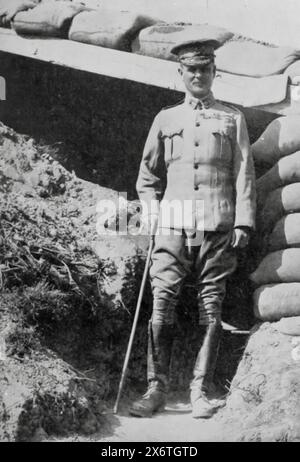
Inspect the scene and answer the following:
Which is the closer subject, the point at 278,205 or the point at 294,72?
the point at 278,205

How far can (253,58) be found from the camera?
559 centimetres

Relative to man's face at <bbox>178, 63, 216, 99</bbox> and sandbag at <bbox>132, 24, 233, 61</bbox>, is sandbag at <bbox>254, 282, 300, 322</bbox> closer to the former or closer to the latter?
man's face at <bbox>178, 63, 216, 99</bbox>

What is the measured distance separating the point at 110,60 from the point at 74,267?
183 centimetres

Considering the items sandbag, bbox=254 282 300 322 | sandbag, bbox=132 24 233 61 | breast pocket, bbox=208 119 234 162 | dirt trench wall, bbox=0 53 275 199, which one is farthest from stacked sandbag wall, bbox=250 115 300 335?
dirt trench wall, bbox=0 53 275 199

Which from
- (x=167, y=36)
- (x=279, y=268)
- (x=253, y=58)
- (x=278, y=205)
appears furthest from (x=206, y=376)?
(x=167, y=36)

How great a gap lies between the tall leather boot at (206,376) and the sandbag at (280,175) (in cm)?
103

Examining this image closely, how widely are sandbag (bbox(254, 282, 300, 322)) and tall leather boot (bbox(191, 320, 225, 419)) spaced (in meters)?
0.32

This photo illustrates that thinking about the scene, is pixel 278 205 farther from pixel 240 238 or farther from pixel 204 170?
pixel 204 170

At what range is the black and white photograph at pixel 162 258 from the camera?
166 inches

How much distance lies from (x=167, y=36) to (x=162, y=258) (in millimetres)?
1803

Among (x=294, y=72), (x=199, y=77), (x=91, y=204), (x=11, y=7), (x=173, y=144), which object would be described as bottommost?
(x=91, y=204)

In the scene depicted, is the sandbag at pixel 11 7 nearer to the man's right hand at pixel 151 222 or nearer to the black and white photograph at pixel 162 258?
the black and white photograph at pixel 162 258

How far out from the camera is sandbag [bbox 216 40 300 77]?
5.47 metres
